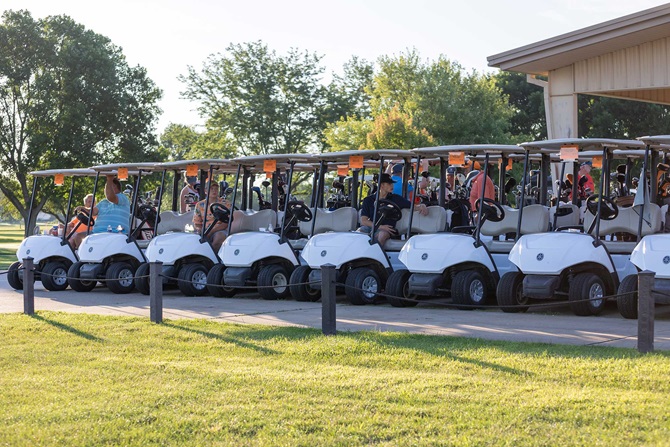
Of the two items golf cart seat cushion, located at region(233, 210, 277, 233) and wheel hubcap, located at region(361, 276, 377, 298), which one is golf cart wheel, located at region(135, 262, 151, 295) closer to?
golf cart seat cushion, located at region(233, 210, 277, 233)

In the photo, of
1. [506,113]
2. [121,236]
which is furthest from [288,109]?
[121,236]

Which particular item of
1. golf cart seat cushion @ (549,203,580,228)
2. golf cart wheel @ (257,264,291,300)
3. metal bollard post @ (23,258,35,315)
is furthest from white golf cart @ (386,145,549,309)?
metal bollard post @ (23,258,35,315)


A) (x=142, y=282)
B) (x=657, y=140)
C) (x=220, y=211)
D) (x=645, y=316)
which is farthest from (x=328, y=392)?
(x=142, y=282)

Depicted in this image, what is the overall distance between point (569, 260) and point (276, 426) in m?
6.29

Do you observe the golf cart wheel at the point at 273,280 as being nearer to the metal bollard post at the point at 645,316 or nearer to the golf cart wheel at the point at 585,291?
the golf cart wheel at the point at 585,291

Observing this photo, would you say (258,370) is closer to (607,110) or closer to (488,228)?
(488,228)

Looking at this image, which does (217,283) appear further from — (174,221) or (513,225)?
(513,225)

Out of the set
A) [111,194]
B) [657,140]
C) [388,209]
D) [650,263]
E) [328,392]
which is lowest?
[328,392]

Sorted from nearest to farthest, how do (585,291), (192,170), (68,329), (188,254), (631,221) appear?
(68,329)
(585,291)
(631,221)
(188,254)
(192,170)

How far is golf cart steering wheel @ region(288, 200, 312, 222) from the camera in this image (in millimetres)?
15539

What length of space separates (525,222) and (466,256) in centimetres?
84

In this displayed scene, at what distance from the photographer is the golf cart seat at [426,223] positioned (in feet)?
46.4

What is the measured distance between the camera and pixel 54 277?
58.2ft

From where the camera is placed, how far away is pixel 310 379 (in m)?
7.91
